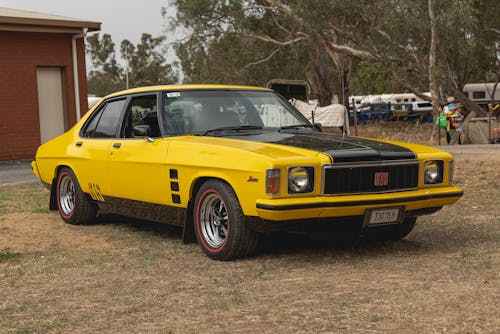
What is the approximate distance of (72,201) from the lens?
28.0ft

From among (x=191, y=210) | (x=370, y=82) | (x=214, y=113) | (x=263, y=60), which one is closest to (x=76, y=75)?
(x=214, y=113)

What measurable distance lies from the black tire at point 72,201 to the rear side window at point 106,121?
54cm

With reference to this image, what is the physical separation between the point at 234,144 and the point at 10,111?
14.2m

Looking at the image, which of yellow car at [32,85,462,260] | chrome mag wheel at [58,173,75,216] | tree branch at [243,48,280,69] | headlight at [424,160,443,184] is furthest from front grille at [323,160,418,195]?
tree branch at [243,48,280,69]

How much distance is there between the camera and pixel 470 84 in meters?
54.1

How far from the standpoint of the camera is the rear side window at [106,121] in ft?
25.6

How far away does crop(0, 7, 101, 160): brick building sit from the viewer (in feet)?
62.2

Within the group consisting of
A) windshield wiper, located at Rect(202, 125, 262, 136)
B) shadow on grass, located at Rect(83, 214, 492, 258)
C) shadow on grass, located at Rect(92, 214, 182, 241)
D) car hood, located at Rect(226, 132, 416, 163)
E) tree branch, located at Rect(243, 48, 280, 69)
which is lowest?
shadow on grass, located at Rect(92, 214, 182, 241)

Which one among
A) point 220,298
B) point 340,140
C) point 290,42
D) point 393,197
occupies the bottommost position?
point 220,298

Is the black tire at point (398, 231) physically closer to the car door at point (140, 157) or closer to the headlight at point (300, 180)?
the headlight at point (300, 180)

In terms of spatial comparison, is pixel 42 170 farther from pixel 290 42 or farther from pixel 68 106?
pixel 290 42

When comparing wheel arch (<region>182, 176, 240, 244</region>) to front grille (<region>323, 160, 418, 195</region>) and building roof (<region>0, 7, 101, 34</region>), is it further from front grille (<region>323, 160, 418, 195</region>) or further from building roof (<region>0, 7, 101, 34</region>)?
building roof (<region>0, 7, 101, 34</region>)

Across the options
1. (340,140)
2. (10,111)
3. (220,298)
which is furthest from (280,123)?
(10,111)

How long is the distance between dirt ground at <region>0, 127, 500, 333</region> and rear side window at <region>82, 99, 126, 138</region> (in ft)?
3.34
